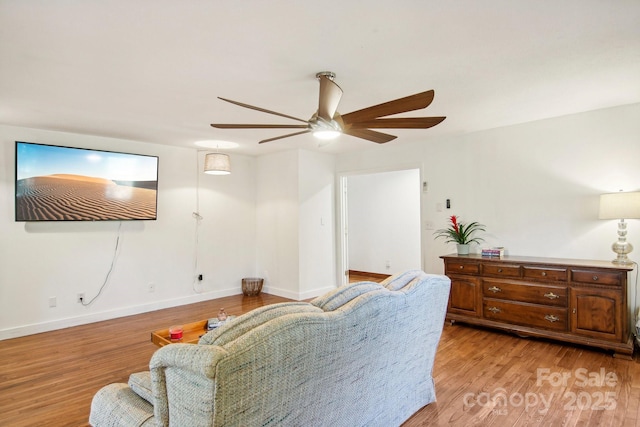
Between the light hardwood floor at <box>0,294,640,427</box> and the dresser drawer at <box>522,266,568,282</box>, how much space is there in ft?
2.08

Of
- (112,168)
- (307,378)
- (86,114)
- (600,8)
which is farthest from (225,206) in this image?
(600,8)

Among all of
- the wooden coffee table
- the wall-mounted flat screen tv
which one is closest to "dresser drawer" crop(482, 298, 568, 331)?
the wooden coffee table

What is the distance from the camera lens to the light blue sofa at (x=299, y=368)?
114cm

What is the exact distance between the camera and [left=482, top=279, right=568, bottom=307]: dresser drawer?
342 centimetres

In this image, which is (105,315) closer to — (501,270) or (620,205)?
(501,270)

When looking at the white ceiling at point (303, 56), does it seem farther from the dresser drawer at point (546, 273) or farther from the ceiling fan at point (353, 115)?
the dresser drawer at point (546, 273)

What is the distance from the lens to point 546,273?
3.49m

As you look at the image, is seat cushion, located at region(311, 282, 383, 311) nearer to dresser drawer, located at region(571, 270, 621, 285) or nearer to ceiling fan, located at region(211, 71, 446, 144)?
ceiling fan, located at region(211, 71, 446, 144)

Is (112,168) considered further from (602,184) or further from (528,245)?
(602,184)

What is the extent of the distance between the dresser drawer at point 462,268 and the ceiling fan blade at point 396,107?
2.38 metres

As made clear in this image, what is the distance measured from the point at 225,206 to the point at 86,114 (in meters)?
2.47

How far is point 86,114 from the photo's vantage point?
3.52m

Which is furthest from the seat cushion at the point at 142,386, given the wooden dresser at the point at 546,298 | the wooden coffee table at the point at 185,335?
the wooden dresser at the point at 546,298

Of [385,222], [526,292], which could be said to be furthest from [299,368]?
[385,222]
